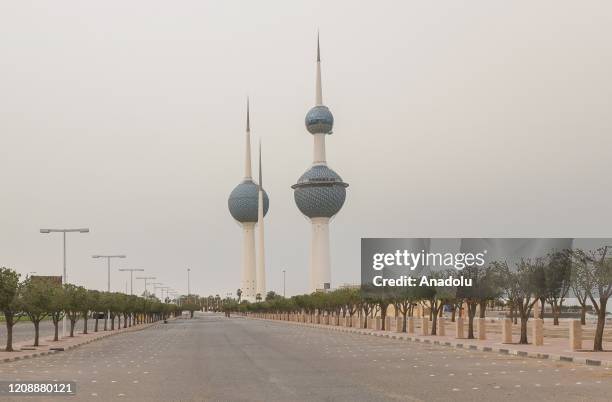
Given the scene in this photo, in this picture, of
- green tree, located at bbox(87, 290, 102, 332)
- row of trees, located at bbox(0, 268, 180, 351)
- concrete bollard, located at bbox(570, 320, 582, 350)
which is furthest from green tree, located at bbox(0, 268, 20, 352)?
green tree, located at bbox(87, 290, 102, 332)

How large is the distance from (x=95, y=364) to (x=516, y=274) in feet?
73.8

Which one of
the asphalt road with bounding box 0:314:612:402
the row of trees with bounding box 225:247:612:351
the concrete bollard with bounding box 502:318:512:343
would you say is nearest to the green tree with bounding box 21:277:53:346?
the asphalt road with bounding box 0:314:612:402

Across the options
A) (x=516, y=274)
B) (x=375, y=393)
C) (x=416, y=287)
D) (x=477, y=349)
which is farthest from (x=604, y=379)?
(x=416, y=287)

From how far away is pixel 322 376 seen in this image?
24.5m

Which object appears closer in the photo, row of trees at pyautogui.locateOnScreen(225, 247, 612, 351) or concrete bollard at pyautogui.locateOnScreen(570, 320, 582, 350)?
row of trees at pyautogui.locateOnScreen(225, 247, 612, 351)

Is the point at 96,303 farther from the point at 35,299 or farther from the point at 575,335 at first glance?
the point at 575,335

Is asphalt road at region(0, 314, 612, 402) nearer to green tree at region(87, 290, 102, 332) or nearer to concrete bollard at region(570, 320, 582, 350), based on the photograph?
concrete bollard at region(570, 320, 582, 350)

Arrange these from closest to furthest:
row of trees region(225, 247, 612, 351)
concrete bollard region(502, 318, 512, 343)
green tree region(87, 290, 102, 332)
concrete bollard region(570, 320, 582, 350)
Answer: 1. row of trees region(225, 247, 612, 351)
2. concrete bollard region(570, 320, 582, 350)
3. concrete bollard region(502, 318, 512, 343)
4. green tree region(87, 290, 102, 332)

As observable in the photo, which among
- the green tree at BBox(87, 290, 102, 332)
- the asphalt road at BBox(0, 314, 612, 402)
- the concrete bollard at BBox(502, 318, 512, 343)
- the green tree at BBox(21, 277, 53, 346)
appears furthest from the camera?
the green tree at BBox(87, 290, 102, 332)

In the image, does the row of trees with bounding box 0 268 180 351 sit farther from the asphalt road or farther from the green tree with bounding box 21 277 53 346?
the asphalt road

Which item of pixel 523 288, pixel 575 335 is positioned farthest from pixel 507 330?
pixel 575 335

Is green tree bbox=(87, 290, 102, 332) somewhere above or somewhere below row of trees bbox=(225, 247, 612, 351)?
below

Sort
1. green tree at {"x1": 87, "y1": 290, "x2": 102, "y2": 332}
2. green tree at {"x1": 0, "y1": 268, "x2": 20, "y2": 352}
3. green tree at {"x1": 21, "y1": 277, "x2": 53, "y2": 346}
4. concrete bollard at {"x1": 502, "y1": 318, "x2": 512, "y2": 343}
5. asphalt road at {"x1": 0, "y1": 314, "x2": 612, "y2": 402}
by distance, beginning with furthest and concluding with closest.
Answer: green tree at {"x1": 87, "y1": 290, "x2": 102, "y2": 332} → green tree at {"x1": 21, "y1": 277, "x2": 53, "y2": 346} → green tree at {"x1": 0, "y1": 268, "x2": 20, "y2": 352} → concrete bollard at {"x1": 502, "y1": 318, "x2": 512, "y2": 343} → asphalt road at {"x1": 0, "y1": 314, "x2": 612, "y2": 402}

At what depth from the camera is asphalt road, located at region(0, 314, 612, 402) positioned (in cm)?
1939
